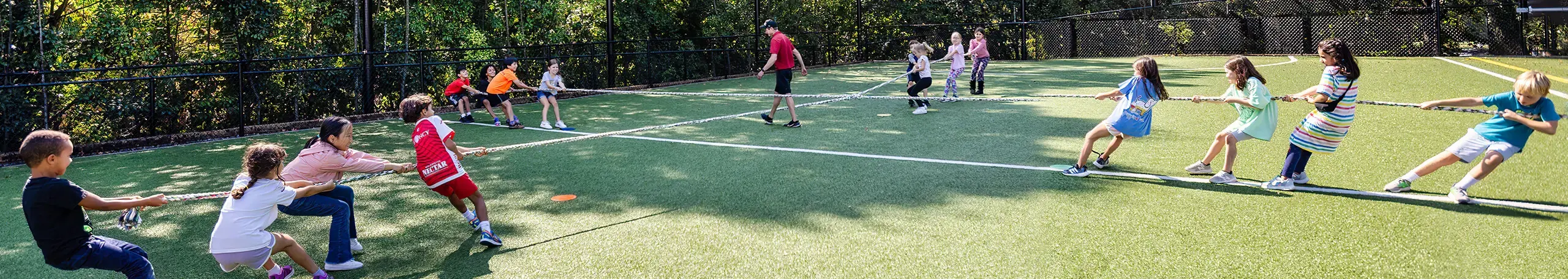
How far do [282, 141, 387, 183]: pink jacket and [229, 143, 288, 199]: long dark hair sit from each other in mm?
628

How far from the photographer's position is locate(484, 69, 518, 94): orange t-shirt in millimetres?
12188

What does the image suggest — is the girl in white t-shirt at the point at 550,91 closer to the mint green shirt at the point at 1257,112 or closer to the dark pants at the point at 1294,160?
→ the mint green shirt at the point at 1257,112

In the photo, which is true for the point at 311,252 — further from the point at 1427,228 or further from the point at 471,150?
the point at 1427,228

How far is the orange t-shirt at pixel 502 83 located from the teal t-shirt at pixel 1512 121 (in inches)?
402

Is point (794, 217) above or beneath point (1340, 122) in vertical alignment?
beneath

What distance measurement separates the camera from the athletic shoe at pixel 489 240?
532 cm

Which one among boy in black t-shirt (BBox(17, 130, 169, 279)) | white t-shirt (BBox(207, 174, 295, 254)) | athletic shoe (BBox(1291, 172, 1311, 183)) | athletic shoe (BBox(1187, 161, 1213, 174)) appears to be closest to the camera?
boy in black t-shirt (BBox(17, 130, 169, 279))

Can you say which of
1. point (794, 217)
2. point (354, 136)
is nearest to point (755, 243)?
point (794, 217)

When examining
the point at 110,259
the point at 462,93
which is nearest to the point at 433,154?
the point at 110,259

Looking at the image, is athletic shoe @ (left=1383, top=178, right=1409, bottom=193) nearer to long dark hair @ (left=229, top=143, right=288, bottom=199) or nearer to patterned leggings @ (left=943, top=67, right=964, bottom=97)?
long dark hair @ (left=229, top=143, right=288, bottom=199)

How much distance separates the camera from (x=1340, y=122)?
6133 mm

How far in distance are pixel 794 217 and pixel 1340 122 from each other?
367 cm

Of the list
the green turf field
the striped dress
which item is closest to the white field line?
the green turf field

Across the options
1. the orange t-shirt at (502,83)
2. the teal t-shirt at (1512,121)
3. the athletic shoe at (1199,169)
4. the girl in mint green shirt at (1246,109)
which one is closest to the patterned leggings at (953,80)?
the orange t-shirt at (502,83)
